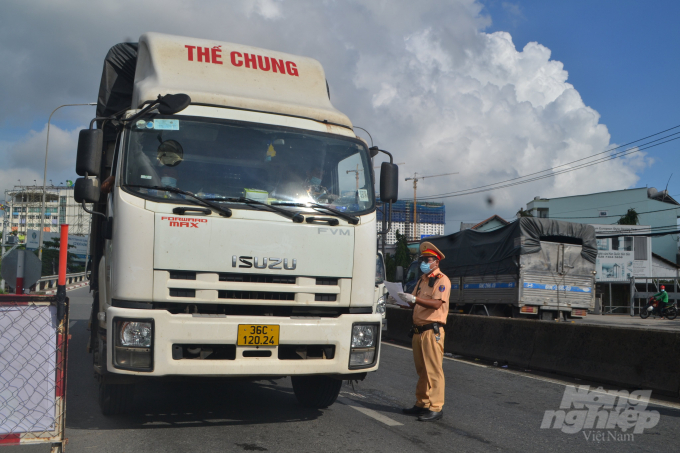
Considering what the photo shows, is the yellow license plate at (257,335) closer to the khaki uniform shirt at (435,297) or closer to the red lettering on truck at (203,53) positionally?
the khaki uniform shirt at (435,297)

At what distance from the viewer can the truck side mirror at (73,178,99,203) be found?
195 inches

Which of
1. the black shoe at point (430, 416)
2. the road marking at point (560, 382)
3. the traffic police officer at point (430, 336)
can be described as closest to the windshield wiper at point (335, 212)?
the traffic police officer at point (430, 336)

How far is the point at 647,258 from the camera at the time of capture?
44750 millimetres

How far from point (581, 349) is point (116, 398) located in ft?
21.2

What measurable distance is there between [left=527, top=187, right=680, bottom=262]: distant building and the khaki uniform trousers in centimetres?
5333

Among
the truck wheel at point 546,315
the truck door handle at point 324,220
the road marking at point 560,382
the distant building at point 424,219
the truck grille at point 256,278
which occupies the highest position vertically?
the distant building at point 424,219

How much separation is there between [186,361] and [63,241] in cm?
127

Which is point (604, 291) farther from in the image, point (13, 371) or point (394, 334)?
point (13, 371)

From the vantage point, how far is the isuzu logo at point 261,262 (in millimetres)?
4758

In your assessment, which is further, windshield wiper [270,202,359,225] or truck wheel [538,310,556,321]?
truck wheel [538,310,556,321]

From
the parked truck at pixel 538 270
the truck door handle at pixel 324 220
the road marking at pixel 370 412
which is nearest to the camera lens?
the truck door handle at pixel 324 220

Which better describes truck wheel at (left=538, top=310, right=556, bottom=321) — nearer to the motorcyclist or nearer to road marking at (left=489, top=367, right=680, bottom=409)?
road marking at (left=489, top=367, right=680, bottom=409)

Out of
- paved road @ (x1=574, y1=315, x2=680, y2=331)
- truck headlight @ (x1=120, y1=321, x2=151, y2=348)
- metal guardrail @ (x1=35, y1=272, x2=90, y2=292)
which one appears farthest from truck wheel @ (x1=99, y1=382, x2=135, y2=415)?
metal guardrail @ (x1=35, y1=272, x2=90, y2=292)

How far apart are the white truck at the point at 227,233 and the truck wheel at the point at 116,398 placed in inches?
0.4
